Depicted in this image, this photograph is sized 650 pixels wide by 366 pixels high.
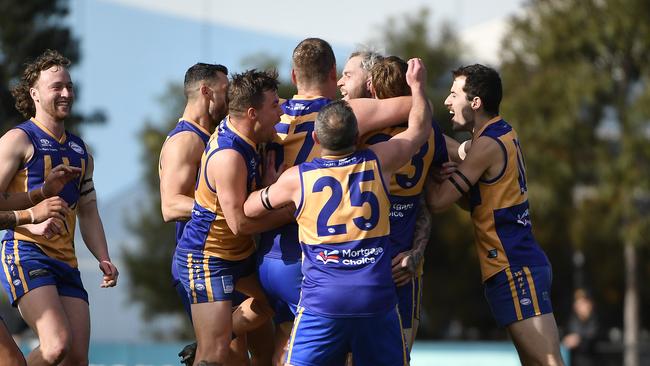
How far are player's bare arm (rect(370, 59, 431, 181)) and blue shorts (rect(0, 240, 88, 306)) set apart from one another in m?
2.47

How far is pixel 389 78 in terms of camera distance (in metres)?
7.01

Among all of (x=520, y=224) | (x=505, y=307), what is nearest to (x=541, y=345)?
(x=505, y=307)

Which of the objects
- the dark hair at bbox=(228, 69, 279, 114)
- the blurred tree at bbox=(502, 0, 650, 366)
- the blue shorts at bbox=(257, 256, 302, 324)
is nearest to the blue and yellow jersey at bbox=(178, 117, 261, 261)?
the dark hair at bbox=(228, 69, 279, 114)

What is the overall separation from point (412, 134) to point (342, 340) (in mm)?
1360

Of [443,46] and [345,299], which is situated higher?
[443,46]

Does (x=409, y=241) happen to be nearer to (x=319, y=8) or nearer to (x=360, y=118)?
(x=360, y=118)

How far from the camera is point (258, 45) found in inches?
1259

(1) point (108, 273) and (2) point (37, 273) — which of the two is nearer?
(2) point (37, 273)

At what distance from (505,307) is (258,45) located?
2541cm

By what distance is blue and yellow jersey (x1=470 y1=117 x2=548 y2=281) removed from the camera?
23.8 ft

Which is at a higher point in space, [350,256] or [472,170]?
[472,170]

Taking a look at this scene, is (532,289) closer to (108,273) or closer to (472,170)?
(472,170)

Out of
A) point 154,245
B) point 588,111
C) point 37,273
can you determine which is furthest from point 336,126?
point 154,245

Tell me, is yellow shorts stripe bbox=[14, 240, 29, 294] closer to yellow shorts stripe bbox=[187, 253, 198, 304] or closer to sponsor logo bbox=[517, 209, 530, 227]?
yellow shorts stripe bbox=[187, 253, 198, 304]
